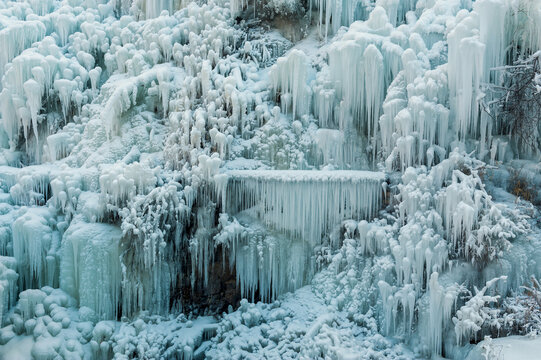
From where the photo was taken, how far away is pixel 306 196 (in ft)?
27.2

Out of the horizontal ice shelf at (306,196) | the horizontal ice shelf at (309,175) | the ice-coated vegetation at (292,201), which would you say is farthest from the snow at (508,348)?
the horizontal ice shelf at (309,175)

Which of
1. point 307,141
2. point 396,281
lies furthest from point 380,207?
point 307,141

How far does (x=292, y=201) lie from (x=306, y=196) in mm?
246

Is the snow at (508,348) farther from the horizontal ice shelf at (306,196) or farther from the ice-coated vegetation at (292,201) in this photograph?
the horizontal ice shelf at (306,196)

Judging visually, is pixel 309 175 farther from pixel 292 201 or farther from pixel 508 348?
pixel 508 348

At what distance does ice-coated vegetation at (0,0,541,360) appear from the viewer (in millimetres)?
7289

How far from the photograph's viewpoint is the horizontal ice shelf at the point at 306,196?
8.27 metres

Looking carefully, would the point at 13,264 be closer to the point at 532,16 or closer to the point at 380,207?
the point at 380,207

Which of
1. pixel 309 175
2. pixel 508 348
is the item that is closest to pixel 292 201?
pixel 309 175

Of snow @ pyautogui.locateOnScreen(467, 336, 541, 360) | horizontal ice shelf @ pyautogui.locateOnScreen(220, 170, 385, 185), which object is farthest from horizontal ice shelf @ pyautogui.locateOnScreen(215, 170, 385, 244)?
snow @ pyautogui.locateOnScreen(467, 336, 541, 360)

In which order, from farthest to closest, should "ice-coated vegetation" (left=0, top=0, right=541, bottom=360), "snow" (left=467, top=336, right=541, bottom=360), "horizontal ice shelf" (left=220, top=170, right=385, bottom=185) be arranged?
"horizontal ice shelf" (left=220, top=170, right=385, bottom=185) < "ice-coated vegetation" (left=0, top=0, right=541, bottom=360) < "snow" (left=467, top=336, right=541, bottom=360)

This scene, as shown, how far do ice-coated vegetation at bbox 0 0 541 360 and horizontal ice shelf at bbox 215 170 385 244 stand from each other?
0.11 feet

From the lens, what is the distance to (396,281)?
7645 millimetres

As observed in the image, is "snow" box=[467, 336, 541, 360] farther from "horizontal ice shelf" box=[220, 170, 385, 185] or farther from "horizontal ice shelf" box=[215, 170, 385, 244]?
"horizontal ice shelf" box=[220, 170, 385, 185]
